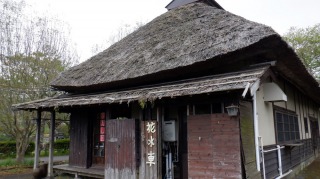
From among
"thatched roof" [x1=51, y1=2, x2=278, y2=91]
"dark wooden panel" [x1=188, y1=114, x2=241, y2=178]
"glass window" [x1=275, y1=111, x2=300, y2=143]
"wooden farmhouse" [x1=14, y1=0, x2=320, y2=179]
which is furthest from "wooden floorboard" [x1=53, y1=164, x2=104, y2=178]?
"glass window" [x1=275, y1=111, x2=300, y2=143]

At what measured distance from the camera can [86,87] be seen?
952 cm

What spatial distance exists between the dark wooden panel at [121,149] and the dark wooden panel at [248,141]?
285 centimetres

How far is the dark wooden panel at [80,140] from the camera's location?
952 cm

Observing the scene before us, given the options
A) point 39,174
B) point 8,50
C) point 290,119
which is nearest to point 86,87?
point 39,174

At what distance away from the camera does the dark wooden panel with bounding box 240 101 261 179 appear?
5391 mm

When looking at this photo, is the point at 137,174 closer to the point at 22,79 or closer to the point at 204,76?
the point at 204,76

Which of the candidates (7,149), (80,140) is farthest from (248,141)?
(7,149)

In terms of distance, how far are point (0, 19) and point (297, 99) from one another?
14378 mm

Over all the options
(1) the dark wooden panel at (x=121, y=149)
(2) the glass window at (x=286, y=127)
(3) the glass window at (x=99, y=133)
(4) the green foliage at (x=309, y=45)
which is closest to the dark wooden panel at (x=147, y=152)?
(1) the dark wooden panel at (x=121, y=149)

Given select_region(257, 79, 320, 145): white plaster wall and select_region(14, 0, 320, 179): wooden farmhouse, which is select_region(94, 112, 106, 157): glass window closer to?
select_region(14, 0, 320, 179): wooden farmhouse

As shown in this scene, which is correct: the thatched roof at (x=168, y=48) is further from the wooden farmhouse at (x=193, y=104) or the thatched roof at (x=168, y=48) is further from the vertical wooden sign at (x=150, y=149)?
the vertical wooden sign at (x=150, y=149)

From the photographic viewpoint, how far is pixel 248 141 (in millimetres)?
5684

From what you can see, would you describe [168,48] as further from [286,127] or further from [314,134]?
[314,134]

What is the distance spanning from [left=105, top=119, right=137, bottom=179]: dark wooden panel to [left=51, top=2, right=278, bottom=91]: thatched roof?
1547mm
